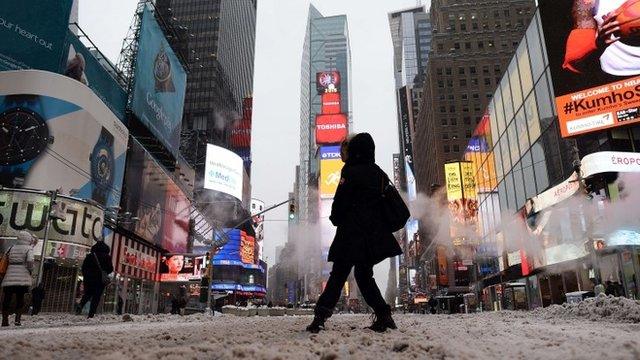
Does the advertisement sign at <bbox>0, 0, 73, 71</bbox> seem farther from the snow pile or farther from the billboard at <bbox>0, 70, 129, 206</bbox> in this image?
the snow pile

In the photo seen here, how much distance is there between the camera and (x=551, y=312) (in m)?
7.28

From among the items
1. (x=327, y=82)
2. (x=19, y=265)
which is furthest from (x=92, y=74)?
(x=327, y=82)

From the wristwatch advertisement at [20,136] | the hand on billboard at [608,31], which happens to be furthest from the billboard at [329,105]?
the wristwatch advertisement at [20,136]

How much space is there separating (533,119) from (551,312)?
22179mm

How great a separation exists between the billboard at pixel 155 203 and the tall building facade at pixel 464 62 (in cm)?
5733

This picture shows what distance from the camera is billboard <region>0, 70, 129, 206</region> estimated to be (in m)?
18.2

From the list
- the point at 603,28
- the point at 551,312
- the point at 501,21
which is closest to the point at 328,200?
the point at 501,21

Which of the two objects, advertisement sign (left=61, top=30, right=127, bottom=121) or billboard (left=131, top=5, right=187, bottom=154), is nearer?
advertisement sign (left=61, top=30, right=127, bottom=121)

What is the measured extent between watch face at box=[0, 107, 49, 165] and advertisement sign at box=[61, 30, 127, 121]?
401cm

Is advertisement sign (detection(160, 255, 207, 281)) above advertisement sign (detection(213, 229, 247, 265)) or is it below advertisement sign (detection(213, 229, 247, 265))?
below

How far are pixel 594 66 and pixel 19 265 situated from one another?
2523 centimetres

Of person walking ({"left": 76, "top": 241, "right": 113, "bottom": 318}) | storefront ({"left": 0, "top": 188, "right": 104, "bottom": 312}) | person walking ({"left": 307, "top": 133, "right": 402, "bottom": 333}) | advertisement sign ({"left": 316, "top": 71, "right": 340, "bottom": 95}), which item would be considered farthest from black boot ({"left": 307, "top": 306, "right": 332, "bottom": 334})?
advertisement sign ({"left": 316, "top": 71, "right": 340, "bottom": 95})

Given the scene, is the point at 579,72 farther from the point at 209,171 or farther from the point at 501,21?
the point at 501,21

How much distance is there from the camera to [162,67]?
109 feet
